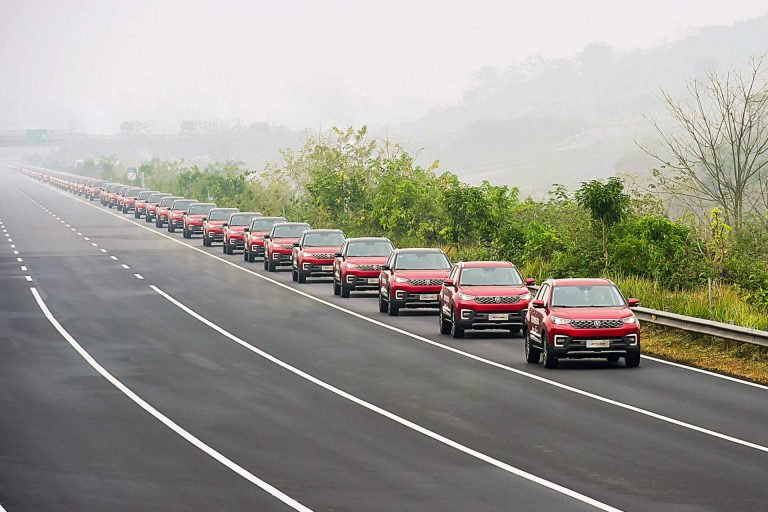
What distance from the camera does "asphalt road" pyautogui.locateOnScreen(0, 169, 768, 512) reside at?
1380 cm

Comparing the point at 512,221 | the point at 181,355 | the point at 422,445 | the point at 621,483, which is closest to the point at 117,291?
the point at 512,221

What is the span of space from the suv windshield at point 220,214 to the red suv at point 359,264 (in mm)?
26309

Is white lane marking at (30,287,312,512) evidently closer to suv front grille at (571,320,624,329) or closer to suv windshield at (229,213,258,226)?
suv front grille at (571,320,624,329)

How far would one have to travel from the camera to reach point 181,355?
88.4ft

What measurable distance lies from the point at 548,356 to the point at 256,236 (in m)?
32.1

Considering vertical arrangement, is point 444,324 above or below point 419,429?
below

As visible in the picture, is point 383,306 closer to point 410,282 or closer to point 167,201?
point 410,282

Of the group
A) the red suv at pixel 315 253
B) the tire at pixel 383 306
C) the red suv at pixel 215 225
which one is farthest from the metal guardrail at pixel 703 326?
the red suv at pixel 215 225

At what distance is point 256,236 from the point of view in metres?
55.5

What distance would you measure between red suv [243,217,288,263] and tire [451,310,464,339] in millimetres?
25164

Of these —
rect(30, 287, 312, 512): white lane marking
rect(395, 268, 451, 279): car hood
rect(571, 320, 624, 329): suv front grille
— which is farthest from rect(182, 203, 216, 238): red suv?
rect(571, 320, 624, 329): suv front grille

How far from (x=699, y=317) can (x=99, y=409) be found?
44.2ft

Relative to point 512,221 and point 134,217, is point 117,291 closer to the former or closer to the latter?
point 512,221

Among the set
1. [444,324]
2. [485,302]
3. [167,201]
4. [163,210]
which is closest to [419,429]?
[485,302]
